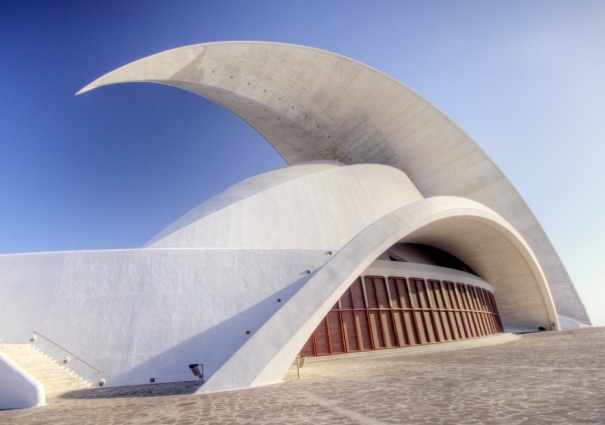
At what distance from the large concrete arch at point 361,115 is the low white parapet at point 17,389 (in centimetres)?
1789

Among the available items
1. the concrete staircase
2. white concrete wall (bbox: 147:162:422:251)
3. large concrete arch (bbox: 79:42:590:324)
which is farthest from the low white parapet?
large concrete arch (bbox: 79:42:590:324)

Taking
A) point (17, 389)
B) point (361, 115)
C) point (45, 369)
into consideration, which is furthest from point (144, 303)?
point (361, 115)

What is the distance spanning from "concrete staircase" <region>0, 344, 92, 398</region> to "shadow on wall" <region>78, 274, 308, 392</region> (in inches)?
40.0

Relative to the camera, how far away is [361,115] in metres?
25.2

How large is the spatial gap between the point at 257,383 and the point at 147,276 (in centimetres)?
654

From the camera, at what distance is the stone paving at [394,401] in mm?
4098

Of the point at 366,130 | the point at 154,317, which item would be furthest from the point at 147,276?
the point at 366,130

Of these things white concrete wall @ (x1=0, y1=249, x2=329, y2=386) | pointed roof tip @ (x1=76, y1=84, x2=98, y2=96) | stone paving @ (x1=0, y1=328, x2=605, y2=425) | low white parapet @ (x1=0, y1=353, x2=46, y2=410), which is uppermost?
pointed roof tip @ (x1=76, y1=84, x2=98, y2=96)

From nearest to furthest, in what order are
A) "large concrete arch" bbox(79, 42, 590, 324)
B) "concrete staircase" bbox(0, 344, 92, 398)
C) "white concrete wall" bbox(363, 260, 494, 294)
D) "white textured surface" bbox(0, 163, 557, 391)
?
"white textured surface" bbox(0, 163, 557, 391)
"concrete staircase" bbox(0, 344, 92, 398)
"white concrete wall" bbox(363, 260, 494, 294)
"large concrete arch" bbox(79, 42, 590, 324)

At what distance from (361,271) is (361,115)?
17.0 meters

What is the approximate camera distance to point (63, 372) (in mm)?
10945

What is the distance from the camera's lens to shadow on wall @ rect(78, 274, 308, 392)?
11312 mm

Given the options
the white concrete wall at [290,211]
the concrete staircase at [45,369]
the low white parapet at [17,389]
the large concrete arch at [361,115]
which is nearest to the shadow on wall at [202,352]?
the concrete staircase at [45,369]

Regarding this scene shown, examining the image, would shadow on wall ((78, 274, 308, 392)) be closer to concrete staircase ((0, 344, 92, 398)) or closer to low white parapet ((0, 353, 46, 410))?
concrete staircase ((0, 344, 92, 398))
